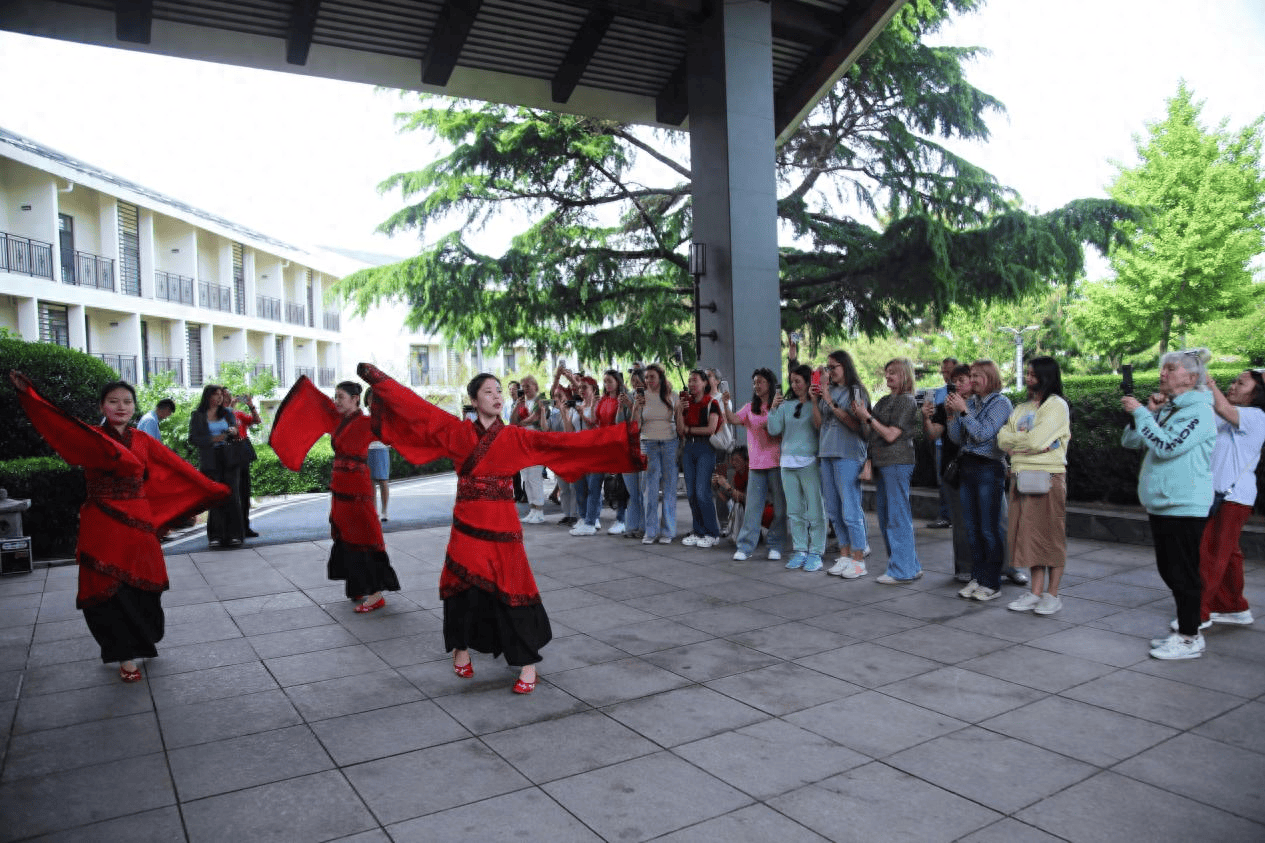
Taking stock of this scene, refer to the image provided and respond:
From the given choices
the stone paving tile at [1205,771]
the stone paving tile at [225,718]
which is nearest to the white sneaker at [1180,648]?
the stone paving tile at [1205,771]

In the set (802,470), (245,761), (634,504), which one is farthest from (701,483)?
(245,761)

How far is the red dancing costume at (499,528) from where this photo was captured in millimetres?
4660

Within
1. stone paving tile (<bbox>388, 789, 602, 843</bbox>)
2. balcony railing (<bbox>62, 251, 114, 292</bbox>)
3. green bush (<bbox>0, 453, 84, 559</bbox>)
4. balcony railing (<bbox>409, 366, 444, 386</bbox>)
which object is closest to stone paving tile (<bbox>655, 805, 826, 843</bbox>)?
stone paving tile (<bbox>388, 789, 602, 843</bbox>)

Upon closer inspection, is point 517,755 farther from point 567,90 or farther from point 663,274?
point 663,274

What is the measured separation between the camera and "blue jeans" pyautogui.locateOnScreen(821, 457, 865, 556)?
729 cm

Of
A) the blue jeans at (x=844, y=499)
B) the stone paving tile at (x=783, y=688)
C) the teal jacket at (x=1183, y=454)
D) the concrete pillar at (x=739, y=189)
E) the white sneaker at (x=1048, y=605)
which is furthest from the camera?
the concrete pillar at (x=739, y=189)

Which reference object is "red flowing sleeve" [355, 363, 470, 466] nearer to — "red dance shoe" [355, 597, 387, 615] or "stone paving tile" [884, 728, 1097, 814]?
"red dance shoe" [355, 597, 387, 615]

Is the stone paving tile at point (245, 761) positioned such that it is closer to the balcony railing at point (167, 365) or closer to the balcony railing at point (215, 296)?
the balcony railing at point (167, 365)

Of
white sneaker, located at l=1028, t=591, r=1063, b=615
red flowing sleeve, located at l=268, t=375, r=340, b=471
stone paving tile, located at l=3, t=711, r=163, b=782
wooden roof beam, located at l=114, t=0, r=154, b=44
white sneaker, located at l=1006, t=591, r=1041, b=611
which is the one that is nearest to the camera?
stone paving tile, located at l=3, t=711, r=163, b=782

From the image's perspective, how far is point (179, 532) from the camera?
11281 mm

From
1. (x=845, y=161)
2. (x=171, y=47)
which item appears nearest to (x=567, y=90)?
(x=171, y=47)

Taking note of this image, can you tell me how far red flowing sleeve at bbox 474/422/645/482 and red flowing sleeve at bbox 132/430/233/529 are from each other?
7.84ft

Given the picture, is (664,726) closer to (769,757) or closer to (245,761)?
(769,757)

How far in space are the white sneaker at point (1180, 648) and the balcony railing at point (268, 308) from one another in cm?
3056
